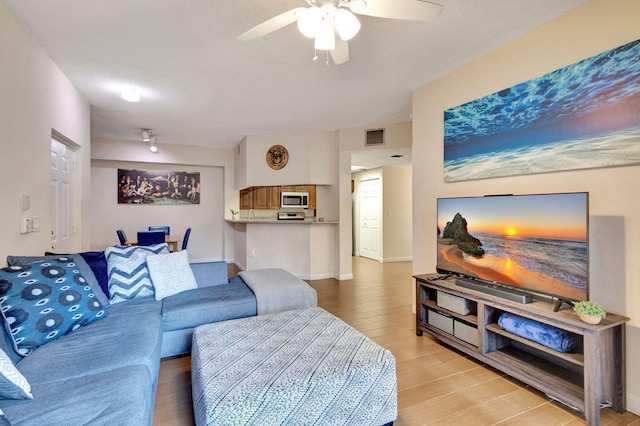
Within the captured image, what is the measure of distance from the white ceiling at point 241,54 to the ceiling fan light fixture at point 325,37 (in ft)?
1.50

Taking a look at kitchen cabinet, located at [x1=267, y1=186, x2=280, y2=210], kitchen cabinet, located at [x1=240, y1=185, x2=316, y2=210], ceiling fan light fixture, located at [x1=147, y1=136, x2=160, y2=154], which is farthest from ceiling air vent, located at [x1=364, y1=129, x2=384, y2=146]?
ceiling fan light fixture, located at [x1=147, y1=136, x2=160, y2=154]

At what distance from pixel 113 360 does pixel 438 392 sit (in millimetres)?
1931

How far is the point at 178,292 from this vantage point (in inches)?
106

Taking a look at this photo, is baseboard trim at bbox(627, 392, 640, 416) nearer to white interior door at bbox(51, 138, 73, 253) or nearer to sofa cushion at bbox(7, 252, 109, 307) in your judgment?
sofa cushion at bbox(7, 252, 109, 307)

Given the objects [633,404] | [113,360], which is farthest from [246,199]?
[633,404]

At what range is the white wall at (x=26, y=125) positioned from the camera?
1979 millimetres

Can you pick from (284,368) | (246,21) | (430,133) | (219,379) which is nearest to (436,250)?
(430,133)

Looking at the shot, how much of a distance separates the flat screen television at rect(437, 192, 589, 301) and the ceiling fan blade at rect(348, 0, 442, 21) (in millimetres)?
1383

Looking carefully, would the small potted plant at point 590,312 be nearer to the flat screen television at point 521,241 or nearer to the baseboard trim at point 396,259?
the flat screen television at point 521,241

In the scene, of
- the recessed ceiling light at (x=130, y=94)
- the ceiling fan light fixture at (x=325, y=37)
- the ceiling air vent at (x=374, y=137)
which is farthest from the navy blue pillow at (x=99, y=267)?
the ceiling air vent at (x=374, y=137)

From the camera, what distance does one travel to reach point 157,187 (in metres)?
6.46

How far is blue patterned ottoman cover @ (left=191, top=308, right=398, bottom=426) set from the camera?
1354 millimetres

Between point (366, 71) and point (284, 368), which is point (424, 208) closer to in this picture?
point (366, 71)

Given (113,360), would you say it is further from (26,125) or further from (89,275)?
(26,125)
